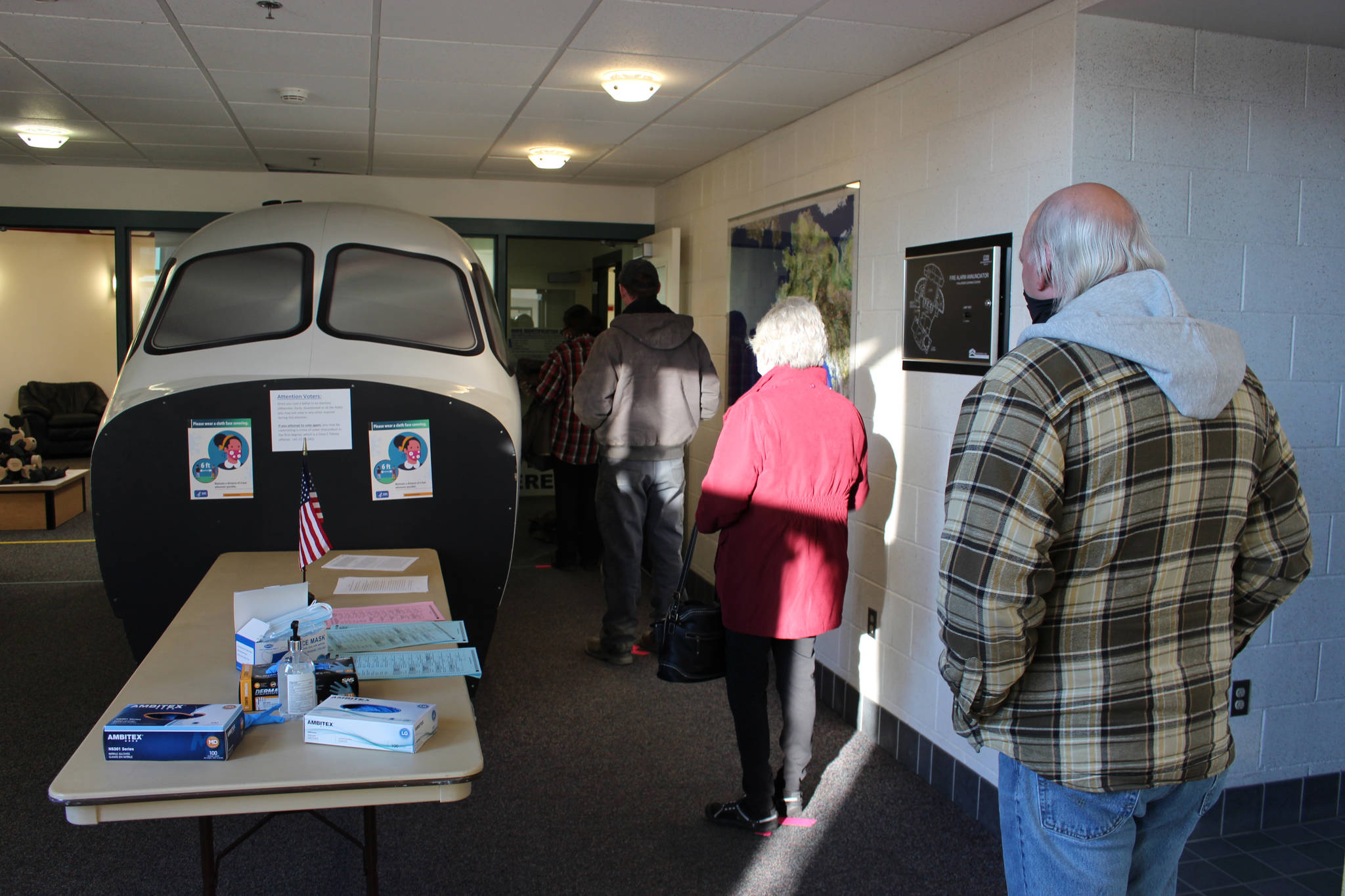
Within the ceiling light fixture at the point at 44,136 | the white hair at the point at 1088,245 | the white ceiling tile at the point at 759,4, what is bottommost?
the white hair at the point at 1088,245

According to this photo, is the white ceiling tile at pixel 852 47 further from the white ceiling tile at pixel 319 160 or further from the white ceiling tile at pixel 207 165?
the white ceiling tile at pixel 207 165

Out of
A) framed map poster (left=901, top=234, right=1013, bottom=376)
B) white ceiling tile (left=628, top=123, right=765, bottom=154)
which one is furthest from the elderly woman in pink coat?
white ceiling tile (left=628, top=123, right=765, bottom=154)

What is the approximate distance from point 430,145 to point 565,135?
3.02 feet

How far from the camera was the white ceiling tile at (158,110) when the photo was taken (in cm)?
483

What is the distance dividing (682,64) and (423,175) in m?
3.66

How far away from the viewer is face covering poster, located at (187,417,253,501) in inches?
141

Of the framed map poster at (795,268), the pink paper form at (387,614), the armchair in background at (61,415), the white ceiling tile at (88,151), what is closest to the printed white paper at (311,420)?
the pink paper form at (387,614)

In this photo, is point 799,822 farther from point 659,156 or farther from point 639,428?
point 659,156

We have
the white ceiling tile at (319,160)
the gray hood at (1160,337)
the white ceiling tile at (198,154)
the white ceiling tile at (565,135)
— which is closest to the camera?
the gray hood at (1160,337)

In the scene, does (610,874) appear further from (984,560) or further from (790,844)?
(984,560)

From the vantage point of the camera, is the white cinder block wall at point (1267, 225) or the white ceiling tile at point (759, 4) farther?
the white ceiling tile at point (759, 4)

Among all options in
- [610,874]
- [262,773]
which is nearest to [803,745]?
[610,874]

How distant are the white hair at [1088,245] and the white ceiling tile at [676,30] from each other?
1898mm

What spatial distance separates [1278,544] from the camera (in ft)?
6.07
